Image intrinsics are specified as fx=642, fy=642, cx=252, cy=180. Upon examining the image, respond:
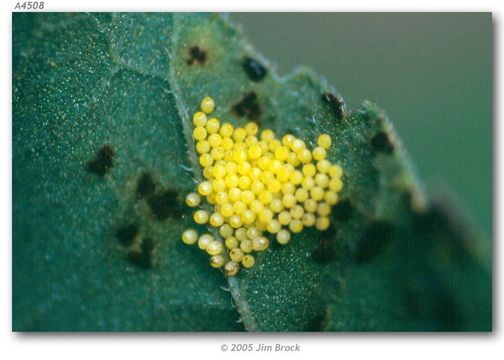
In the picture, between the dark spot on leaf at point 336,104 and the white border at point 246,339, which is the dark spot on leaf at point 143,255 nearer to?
the white border at point 246,339

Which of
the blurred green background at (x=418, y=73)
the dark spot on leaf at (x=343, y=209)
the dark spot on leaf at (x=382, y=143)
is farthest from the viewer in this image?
the blurred green background at (x=418, y=73)

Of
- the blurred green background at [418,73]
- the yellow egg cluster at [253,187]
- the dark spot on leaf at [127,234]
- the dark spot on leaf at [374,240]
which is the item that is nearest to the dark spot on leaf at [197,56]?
the yellow egg cluster at [253,187]

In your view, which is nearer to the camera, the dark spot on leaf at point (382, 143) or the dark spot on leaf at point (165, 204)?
the dark spot on leaf at point (382, 143)

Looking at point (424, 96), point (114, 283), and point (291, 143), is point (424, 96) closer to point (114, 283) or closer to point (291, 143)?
point (291, 143)

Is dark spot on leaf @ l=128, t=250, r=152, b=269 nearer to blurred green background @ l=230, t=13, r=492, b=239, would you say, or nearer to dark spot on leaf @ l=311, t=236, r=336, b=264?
dark spot on leaf @ l=311, t=236, r=336, b=264

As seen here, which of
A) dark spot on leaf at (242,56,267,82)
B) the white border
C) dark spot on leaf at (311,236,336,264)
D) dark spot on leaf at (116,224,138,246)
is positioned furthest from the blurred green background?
dark spot on leaf at (116,224,138,246)
